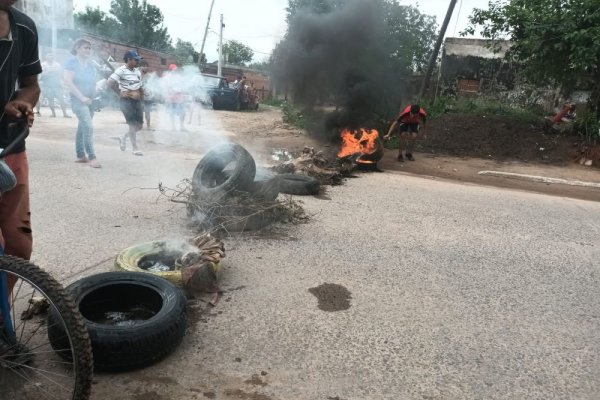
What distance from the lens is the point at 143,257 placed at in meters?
3.88

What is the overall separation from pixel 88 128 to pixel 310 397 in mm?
6501

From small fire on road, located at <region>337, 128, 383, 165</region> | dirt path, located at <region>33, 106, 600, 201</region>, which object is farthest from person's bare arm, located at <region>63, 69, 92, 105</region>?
small fire on road, located at <region>337, 128, 383, 165</region>

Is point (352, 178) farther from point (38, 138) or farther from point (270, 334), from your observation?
point (38, 138)

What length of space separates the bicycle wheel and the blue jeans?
5.31 metres

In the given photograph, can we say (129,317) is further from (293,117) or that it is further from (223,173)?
(293,117)

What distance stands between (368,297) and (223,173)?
303 centimetres

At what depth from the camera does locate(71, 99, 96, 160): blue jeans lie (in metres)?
7.22

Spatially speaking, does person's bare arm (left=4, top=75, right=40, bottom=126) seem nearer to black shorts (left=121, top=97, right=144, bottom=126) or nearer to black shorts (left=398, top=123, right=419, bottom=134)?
black shorts (left=121, top=97, right=144, bottom=126)

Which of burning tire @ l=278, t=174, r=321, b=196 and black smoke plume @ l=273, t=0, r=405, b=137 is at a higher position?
black smoke plume @ l=273, t=0, r=405, b=137

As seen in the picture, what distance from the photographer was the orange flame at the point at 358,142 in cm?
1029

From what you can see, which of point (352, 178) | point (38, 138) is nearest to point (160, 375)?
point (352, 178)

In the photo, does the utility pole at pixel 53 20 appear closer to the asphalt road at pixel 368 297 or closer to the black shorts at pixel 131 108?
the black shorts at pixel 131 108

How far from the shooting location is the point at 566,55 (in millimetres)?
13180

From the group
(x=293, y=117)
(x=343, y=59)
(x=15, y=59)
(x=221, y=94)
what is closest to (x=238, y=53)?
(x=221, y=94)
